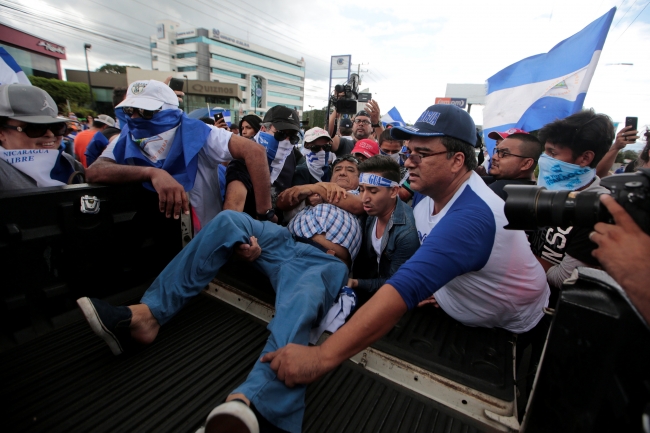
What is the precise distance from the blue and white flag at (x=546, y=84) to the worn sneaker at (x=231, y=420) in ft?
14.3

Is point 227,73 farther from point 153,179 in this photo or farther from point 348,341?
point 348,341

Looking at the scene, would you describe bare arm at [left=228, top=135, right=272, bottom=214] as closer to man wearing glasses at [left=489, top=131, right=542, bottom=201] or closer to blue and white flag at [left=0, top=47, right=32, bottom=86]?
blue and white flag at [left=0, top=47, right=32, bottom=86]

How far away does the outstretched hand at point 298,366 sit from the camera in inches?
52.2

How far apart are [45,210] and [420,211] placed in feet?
8.02

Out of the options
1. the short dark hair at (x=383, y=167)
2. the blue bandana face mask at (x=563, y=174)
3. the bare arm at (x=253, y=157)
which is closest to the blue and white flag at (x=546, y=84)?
the blue bandana face mask at (x=563, y=174)

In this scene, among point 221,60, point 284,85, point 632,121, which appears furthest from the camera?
point 284,85

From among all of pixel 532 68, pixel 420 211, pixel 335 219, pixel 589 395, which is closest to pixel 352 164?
pixel 335 219

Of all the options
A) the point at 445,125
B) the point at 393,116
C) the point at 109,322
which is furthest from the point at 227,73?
the point at 109,322

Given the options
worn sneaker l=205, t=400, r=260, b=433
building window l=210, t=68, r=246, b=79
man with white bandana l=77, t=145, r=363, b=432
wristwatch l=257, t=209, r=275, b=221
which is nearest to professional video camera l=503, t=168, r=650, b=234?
man with white bandana l=77, t=145, r=363, b=432

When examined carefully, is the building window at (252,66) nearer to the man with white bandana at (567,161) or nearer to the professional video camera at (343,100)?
the professional video camera at (343,100)

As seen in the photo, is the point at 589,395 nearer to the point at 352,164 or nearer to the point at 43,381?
the point at 43,381

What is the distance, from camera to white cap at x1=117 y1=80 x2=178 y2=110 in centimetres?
222

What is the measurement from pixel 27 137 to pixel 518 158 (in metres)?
4.01

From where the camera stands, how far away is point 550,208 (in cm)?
109
